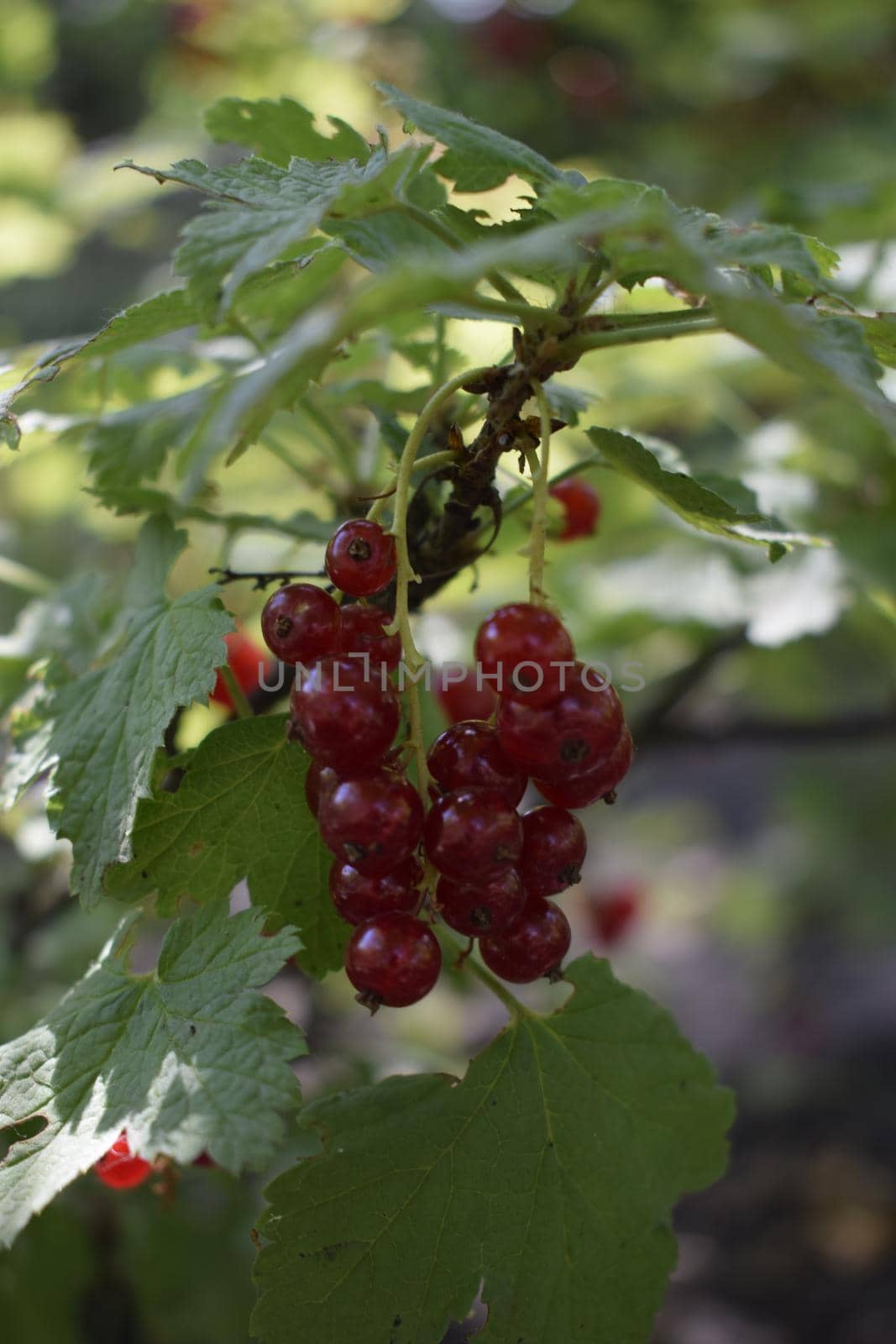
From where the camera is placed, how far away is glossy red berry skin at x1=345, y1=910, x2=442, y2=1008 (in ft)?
2.32

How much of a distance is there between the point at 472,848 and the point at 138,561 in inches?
20.9

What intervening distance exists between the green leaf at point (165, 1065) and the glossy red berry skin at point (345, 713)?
0.14 meters

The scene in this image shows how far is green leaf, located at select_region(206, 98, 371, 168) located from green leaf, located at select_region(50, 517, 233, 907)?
0.47 meters

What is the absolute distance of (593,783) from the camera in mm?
744

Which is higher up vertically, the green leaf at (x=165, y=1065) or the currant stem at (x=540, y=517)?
the currant stem at (x=540, y=517)

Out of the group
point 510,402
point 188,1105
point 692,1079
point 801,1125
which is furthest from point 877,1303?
point 510,402

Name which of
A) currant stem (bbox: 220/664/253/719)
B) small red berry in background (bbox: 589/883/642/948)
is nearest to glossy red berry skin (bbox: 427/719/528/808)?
currant stem (bbox: 220/664/253/719)

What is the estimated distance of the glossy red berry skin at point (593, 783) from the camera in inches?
29.1

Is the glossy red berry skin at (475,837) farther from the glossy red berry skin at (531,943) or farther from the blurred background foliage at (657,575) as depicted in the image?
the blurred background foliage at (657,575)

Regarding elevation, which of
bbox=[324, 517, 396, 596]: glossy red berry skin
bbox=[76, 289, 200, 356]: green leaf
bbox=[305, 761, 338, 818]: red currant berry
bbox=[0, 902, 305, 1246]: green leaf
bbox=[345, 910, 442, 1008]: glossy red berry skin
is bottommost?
bbox=[0, 902, 305, 1246]: green leaf

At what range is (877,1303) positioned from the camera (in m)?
2.25

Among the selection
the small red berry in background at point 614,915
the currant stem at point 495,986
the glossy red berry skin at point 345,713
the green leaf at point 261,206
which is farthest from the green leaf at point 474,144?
the small red berry in background at point 614,915

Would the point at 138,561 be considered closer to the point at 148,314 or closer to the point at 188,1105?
the point at 148,314

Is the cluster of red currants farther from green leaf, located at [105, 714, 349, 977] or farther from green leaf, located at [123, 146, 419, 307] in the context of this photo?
green leaf, located at [123, 146, 419, 307]
